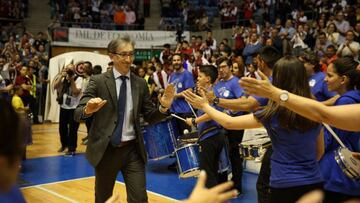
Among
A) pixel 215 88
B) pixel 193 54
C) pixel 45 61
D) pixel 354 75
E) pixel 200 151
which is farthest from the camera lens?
pixel 45 61

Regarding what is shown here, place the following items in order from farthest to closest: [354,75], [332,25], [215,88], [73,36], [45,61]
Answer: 1. [73,36]
2. [45,61]
3. [332,25]
4. [215,88]
5. [354,75]

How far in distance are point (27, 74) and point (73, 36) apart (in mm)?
6410

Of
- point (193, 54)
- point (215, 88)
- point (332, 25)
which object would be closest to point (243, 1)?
point (193, 54)

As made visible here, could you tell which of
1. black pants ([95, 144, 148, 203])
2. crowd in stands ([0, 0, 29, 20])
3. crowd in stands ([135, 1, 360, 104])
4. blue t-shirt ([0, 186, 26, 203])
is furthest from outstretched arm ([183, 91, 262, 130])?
crowd in stands ([0, 0, 29, 20])

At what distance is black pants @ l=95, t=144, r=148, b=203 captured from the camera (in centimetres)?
388

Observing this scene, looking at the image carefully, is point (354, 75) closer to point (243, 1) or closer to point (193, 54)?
point (193, 54)

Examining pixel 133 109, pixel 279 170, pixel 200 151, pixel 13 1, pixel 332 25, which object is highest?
pixel 13 1

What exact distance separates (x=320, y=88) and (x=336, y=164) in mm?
2386

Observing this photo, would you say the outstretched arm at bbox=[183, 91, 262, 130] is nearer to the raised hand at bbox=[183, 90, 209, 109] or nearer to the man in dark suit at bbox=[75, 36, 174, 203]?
the raised hand at bbox=[183, 90, 209, 109]

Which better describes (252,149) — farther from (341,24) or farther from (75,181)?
(341,24)

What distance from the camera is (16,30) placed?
19.4 m

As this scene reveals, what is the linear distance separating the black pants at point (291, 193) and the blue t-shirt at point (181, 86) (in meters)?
4.87

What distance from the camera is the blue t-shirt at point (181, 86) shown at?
7820 mm

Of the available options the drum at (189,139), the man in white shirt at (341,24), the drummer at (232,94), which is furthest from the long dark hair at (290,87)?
the man in white shirt at (341,24)
